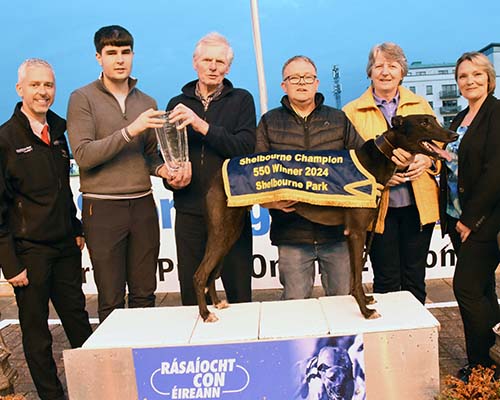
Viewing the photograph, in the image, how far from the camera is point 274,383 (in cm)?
229

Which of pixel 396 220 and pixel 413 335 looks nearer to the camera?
pixel 413 335

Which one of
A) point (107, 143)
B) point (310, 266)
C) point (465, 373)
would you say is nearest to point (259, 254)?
point (310, 266)

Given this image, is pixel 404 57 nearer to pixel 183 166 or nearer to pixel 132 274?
pixel 183 166

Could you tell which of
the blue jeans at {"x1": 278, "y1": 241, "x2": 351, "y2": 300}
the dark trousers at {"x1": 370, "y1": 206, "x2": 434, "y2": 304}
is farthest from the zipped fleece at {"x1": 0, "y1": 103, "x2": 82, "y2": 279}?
the dark trousers at {"x1": 370, "y1": 206, "x2": 434, "y2": 304}

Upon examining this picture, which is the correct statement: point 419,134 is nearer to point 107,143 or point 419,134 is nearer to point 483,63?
point 483,63

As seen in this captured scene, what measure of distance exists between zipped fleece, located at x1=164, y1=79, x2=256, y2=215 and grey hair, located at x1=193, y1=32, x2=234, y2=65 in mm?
221

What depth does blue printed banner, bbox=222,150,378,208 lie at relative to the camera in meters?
2.40

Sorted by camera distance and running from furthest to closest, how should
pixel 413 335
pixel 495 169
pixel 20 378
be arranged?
pixel 20 378 → pixel 495 169 → pixel 413 335

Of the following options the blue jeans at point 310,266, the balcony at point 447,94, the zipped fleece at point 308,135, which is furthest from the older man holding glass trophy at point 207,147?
the balcony at point 447,94

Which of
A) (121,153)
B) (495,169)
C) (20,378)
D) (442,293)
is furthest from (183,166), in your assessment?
(442,293)

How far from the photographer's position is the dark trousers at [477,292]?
2705 mm

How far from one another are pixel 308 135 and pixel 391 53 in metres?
→ 0.74

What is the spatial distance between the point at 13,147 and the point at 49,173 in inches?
9.2

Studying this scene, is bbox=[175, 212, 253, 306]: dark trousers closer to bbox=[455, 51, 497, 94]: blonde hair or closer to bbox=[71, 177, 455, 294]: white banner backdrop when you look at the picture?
bbox=[455, 51, 497, 94]: blonde hair
